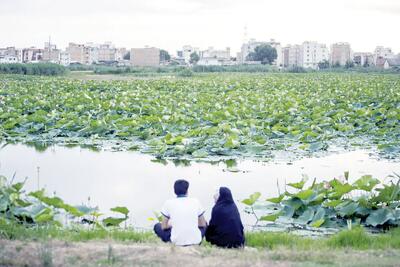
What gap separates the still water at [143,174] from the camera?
7.31m

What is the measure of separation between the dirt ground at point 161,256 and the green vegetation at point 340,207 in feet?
3.67

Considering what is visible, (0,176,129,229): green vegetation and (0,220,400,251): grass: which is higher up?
(0,176,129,229): green vegetation

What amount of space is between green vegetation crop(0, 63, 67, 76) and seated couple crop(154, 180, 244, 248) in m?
37.3

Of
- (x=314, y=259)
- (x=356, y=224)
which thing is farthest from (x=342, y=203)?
(x=314, y=259)

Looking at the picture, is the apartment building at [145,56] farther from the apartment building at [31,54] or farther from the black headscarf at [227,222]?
the black headscarf at [227,222]

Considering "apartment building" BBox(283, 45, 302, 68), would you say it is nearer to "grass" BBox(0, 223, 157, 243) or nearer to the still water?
Answer: the still water

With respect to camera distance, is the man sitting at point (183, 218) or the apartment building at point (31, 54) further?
the apartment building at point (31, 54)

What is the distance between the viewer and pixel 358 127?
11922 mm

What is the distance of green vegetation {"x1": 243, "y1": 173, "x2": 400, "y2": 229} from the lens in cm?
564

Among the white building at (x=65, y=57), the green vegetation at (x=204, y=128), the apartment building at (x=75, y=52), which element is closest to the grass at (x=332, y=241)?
the green vegetation at (x=204, y=128)

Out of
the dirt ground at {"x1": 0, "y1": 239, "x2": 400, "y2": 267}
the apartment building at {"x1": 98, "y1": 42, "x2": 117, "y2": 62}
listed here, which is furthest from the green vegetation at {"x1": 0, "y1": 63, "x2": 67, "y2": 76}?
the apartment building at {"x1": 98, "y1": 42, "x2": 117, "y2": 62}

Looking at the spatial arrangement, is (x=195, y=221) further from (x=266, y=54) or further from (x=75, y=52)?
(x=75, y=52)

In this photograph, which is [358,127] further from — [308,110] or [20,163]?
[20,163]

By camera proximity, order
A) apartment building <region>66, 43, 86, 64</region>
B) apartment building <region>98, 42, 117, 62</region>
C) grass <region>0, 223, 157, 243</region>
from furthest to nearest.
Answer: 1. apartment building <region>98, 42, 117, 62</region>
2. apartment building <region>66, 43, 86, 64</region>
3. grass <region>0, 223, 157, 243</region>
